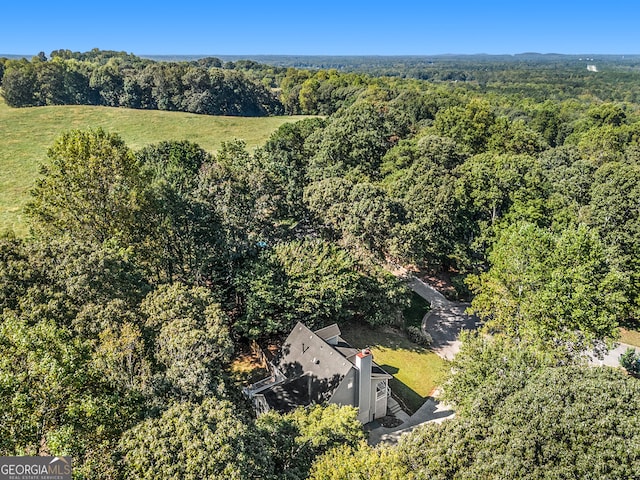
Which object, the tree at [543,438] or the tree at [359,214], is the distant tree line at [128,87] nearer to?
the tree at [359,214]

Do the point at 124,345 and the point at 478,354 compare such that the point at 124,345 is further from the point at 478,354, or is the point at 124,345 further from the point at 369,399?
the point at 478,354

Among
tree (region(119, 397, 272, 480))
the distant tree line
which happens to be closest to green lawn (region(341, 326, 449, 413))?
tree (region(119, 397, 272, 480))

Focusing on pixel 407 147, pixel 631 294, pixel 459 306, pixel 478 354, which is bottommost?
pixel 459 306

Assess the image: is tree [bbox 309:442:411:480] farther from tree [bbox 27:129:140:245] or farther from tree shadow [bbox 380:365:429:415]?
tree [bbox 27:129:140:245]

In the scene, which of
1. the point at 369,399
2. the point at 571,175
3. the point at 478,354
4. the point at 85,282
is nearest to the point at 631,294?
the point at 571,175

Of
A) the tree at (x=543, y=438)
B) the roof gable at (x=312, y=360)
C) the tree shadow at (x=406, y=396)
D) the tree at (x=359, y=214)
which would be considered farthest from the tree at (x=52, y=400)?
the tree at (x=359, y=214)
